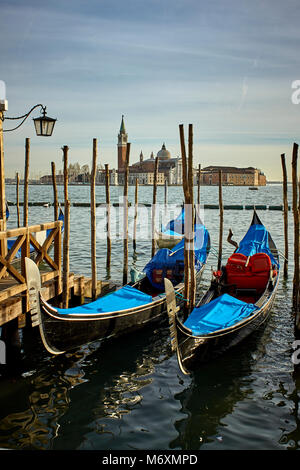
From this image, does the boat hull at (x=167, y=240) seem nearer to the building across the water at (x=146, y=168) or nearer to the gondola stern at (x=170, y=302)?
the gondola stern at (x=170, y=302)

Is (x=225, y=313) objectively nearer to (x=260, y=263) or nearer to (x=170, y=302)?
(x=170, y=302)

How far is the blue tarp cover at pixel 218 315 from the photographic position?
473cm

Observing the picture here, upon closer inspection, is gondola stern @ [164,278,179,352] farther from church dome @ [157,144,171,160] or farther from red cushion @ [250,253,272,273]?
church dome @ [157,144,171,160]

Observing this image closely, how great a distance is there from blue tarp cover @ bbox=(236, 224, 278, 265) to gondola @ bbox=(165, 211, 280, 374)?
70 centimetres

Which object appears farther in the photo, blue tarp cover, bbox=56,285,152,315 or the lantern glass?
the lantern glass

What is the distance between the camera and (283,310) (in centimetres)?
705

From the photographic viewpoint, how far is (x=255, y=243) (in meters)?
8.41

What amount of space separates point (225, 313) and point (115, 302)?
1.33m

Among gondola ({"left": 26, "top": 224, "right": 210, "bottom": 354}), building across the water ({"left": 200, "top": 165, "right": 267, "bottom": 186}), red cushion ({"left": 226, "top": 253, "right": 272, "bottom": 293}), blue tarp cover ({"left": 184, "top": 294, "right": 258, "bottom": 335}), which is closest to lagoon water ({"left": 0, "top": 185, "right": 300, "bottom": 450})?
gondola ({"left": 26, "top": 224, "right": 210, "bottom": 354})

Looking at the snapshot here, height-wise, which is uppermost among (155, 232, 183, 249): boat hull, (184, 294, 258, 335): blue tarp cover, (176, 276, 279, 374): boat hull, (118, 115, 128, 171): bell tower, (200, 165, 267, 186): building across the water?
(118, 115, 128, 171): bell tower

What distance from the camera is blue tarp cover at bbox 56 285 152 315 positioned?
496 cm

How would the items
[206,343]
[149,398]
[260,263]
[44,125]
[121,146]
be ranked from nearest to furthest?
1. [149,398]
2. [206,343]
3. [44,125]
4. [260,263]
5. [121,146]

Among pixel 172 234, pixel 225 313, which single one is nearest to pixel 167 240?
pixel 172 234
